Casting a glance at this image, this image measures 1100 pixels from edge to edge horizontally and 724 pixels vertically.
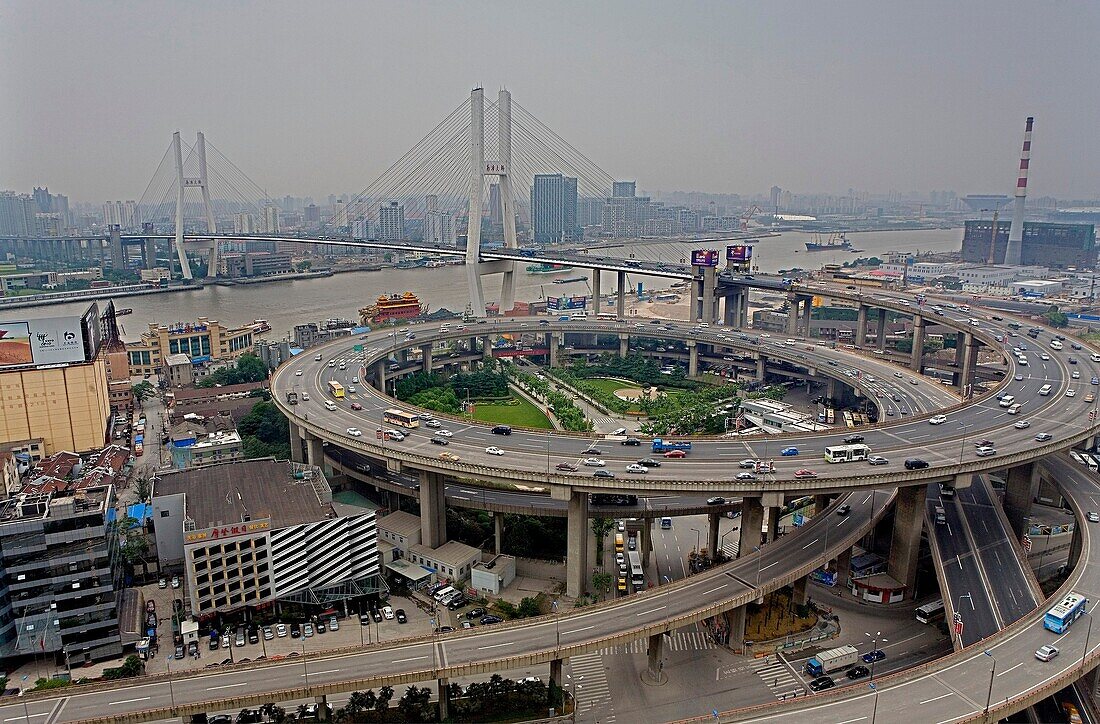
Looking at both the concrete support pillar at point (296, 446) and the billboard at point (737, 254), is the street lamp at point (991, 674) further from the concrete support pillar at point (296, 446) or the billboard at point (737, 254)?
the billboard at point (737, 254)

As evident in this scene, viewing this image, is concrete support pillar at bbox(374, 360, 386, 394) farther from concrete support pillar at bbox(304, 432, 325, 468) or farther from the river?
the river

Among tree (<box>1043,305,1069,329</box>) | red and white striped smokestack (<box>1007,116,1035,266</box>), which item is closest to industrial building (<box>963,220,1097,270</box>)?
red and white striped smokestack (<box>1007,116,1035,266</box>)

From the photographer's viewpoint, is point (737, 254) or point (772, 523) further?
point (737, 254)

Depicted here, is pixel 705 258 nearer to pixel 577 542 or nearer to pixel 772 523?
pixel 772 523

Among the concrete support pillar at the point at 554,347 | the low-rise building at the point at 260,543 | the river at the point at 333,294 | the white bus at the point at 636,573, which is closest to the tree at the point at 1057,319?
the concrete support pillar at the point at 554,347

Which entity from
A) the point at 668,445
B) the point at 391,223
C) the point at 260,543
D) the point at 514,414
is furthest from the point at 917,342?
the point at 391,223
